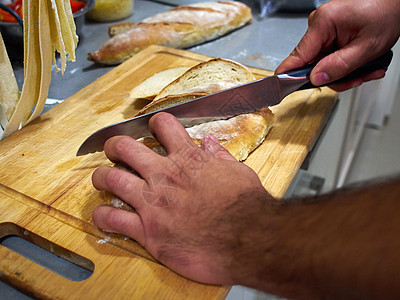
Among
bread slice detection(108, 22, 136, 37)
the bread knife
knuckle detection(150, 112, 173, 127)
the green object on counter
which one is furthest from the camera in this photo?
the green object on counter

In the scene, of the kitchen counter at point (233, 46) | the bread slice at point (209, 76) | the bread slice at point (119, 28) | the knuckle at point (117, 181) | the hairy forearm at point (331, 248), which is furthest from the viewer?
the bread slice at point (119, 28)

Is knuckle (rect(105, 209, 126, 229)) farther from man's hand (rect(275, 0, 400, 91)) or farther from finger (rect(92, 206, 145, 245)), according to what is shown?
man's hand (rect(275, 0, 400, 91))

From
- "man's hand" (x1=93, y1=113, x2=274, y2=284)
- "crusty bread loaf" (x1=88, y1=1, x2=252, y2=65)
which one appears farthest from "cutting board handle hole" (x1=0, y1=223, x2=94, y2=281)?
"crusty bread loaf" (x1=88, y1=1, x2=252, y2=65)

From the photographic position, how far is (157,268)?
74 cm

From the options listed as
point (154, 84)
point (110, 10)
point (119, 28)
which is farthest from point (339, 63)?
point (110, 10)

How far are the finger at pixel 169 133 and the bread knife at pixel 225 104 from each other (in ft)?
0.31

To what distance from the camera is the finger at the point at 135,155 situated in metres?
0.77

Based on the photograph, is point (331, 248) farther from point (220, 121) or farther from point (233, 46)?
point (233, 46)

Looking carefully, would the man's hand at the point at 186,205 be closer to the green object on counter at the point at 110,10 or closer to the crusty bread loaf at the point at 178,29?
the crusty bread loaf at the point at 178,29

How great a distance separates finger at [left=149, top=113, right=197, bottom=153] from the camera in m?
0.82

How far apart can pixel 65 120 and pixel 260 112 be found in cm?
65

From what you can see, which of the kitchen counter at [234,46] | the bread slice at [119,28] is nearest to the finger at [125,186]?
the kitchen counter at [234,46]

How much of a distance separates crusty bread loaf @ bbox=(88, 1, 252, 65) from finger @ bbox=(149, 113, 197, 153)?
0.83 metres

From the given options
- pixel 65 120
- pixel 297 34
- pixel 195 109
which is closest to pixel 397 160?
pixel 297 34
